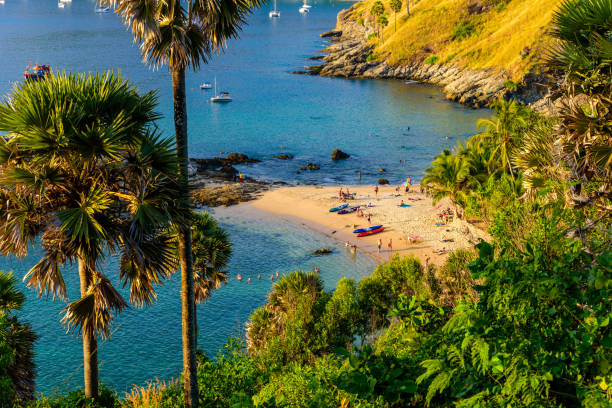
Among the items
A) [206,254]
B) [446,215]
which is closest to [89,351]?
[206,254]

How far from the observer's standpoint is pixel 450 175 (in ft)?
164

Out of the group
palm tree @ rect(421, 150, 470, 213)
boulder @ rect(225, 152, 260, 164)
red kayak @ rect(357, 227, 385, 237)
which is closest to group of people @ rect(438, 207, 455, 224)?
palm tree @ rect(421, 150, 470, 213)

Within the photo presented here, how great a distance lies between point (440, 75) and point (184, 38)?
420 feet

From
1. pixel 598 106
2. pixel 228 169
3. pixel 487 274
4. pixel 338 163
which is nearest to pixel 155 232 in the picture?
pixel 487 274

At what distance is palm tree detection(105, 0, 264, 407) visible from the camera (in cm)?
1488

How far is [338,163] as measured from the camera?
275ft

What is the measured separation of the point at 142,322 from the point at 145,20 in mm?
29941

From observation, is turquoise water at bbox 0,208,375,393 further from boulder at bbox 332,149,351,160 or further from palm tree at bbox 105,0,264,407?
boulder at bbox 332,149,351,160

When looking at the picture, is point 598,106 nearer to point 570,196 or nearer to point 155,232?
point 570,196

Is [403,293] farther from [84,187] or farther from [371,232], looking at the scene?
[371,232]

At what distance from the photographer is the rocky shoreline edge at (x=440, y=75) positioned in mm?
108812

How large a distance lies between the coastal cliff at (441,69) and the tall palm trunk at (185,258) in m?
88.5

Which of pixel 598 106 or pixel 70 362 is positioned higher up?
pixel 598 106

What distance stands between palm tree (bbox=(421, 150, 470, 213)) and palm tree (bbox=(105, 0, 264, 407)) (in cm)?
3611
